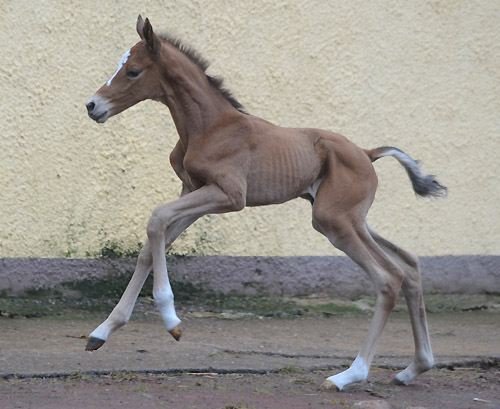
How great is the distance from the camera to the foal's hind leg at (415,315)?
5.06m

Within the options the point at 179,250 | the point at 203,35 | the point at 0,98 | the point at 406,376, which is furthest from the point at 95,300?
the point at 406,376

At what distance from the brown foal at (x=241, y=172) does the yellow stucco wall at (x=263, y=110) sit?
1.86 m

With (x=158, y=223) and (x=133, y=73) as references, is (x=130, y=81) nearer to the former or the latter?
(x=133, y=73)

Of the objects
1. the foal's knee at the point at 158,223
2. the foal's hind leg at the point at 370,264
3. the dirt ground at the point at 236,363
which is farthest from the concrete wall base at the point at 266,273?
the foal's knee at the point at 158,223

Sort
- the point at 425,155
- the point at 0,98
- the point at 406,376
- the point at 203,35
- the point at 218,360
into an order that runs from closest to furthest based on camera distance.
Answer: the point at 406,376 < the point at 218,360 < the point at 0,98 < the point at 203,35 < the point at 425,155

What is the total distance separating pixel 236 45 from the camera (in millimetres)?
7113

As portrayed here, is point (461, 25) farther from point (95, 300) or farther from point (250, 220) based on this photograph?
point (95, 300)

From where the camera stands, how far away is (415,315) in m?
5.12

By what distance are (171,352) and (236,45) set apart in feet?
9.02

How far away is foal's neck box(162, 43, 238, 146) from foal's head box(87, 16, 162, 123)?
0.10 m

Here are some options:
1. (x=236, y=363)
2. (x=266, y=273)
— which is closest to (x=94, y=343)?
(x=236, y=363)

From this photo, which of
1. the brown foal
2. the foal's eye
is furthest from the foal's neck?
the foal's eye

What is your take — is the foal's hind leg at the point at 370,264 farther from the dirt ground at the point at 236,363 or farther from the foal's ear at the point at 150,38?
the foal's ear at the point at 150,38

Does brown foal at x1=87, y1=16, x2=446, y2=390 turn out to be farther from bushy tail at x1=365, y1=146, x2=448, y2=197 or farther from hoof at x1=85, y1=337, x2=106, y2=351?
bushy tail at x1=365, y1=146, x2=448, y2=197
